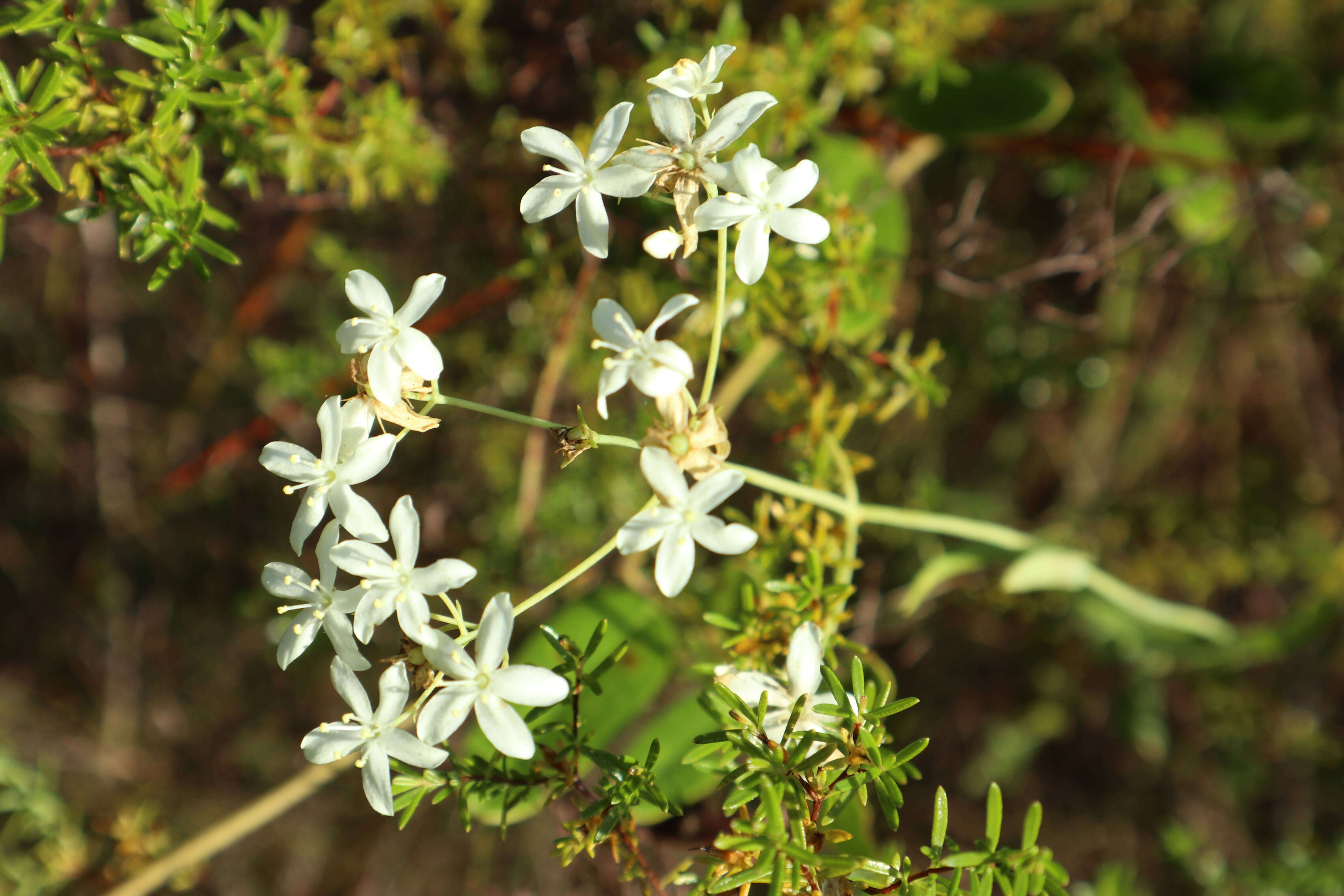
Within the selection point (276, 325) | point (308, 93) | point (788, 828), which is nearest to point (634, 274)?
point (308, 93)

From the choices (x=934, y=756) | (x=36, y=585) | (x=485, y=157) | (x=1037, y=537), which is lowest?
(x=934, y=756)

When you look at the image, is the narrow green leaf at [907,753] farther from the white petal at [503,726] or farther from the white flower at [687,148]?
the white flower at [687,148]

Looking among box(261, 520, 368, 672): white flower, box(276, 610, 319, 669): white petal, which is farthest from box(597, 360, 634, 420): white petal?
box(276, 610, 319, 669): white petal

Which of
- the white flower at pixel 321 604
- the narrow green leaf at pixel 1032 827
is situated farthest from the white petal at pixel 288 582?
the narrow green leaf at pixel 1032 827

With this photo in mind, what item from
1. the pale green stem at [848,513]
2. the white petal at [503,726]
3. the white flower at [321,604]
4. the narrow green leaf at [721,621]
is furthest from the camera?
the pale green stem at [848,513]

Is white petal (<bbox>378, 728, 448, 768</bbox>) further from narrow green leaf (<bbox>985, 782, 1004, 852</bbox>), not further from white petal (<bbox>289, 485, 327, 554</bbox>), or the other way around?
narrow green leaf (<bbox>985, 782, 1004, 852</bbox>)

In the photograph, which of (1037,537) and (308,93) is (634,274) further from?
(1037,537)

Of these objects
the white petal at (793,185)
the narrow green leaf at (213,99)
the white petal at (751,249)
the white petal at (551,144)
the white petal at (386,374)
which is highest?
the narrow green leaf at (213,99)
